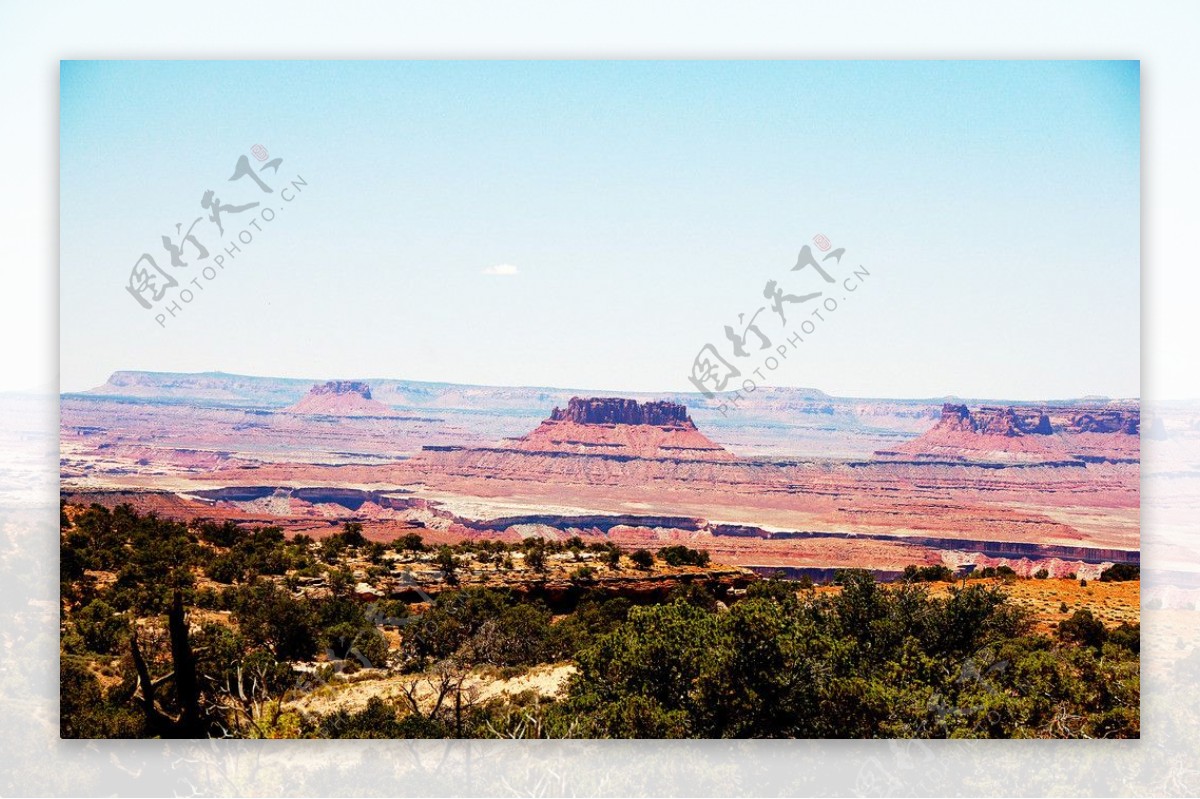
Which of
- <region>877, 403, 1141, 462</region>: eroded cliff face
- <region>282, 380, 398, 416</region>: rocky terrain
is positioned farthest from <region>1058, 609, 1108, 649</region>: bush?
<region>282, 380, 398, 416</region>: rocky terrain

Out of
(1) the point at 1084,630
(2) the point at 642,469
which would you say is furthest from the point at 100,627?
(1) the point at 1084,630

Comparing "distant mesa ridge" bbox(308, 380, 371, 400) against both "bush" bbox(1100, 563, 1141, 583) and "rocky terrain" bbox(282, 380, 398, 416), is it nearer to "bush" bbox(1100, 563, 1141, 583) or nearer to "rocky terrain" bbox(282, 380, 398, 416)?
"rocky terrain" bbox(282, 380, 398, 416)

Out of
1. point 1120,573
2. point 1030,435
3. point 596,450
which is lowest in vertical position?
point 1120,573

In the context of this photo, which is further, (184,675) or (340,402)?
(340,402)

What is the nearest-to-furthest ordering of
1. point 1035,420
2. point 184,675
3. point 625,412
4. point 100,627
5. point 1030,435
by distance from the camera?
point 100,627 → point 184,675 → point 1035,420 → point 1030,435 → point 625,412

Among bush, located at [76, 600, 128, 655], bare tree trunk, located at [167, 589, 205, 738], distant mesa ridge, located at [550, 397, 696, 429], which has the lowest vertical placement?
bare tree trunk, located at [167, 589, 205, 738]

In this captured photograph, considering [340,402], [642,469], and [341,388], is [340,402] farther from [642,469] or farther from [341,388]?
[642,469]

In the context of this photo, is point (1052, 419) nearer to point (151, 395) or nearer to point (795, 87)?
point (795, 87)

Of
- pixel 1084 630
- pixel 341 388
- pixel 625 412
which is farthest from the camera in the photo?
pixel 625 412

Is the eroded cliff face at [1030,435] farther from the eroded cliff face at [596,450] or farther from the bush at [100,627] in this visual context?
the bush at [100,627]
